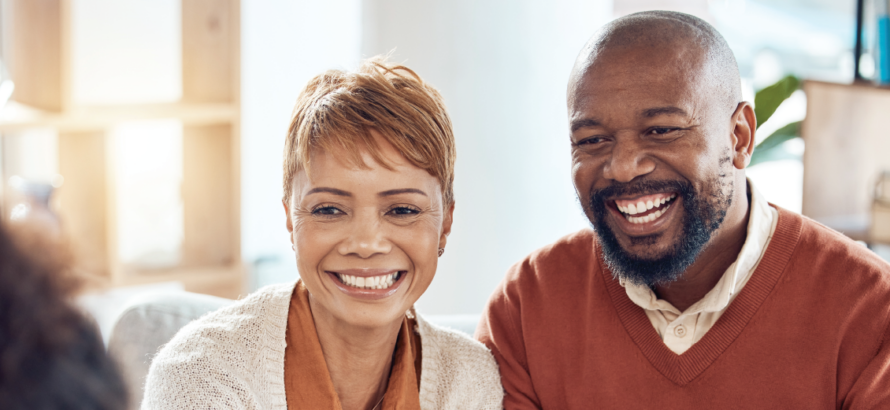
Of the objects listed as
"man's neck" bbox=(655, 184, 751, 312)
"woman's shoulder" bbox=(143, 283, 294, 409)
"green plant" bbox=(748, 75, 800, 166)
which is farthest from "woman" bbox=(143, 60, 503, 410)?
"green plant" bbox=(748, 75, 800, 166)

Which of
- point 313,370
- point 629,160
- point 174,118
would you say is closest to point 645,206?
point 629,160

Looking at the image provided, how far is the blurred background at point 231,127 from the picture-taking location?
2742mm

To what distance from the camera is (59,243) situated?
44 centimetres

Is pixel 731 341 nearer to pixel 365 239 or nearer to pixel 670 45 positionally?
pixel 670 45

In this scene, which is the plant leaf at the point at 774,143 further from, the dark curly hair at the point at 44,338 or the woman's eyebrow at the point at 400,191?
the dark curly hair at the point at 44,338

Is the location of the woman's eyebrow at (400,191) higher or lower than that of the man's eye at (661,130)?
lower

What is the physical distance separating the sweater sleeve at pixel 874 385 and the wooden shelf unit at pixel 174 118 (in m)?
2.17

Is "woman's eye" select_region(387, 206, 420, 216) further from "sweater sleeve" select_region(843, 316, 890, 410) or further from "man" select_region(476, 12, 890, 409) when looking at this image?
"sweater sleeve" select_region(843, 316, 890, 410)

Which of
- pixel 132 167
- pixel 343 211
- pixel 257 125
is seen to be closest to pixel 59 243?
pixel 343 211

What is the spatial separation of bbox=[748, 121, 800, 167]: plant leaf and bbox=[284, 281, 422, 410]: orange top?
6.61ft

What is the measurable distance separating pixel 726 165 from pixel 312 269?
0.81 meters

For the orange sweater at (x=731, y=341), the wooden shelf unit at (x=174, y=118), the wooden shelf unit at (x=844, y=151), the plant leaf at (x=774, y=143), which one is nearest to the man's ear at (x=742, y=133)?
the orange sweater at (x=731, y=341)

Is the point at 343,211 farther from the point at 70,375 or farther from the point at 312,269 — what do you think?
the point at 70,375

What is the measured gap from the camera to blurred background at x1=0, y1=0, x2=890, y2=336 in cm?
274
